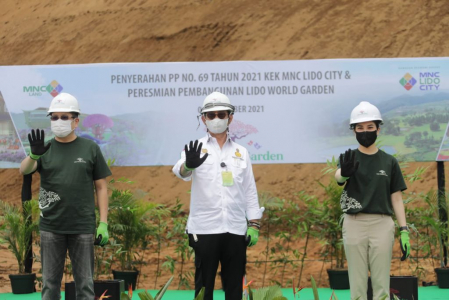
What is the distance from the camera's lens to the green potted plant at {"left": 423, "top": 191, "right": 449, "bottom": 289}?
7.56m

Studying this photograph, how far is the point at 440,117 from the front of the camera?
7902 mm

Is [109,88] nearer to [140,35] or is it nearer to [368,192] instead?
[368,192]

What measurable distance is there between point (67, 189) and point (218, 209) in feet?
3.43

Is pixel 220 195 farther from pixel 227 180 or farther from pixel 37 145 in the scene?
pixel 37 145

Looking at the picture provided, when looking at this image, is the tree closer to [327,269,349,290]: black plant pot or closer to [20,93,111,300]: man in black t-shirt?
[327,269,349,290]: black plant pot

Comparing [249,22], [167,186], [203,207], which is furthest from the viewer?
[249,22]

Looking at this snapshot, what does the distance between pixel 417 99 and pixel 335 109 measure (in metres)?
0.97

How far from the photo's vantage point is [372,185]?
15.2 feet

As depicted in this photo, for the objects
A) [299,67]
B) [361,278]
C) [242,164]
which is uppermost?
[299,67]

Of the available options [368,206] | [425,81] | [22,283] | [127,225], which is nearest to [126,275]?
[127,225]

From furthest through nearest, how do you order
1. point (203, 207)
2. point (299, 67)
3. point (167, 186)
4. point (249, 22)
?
point (249, 22) < point (167, 186) < point (299, 67) < point (203, 207)

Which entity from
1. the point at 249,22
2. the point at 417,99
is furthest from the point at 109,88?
the point at 249,22

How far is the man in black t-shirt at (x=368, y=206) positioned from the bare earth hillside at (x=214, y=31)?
13.5 meters

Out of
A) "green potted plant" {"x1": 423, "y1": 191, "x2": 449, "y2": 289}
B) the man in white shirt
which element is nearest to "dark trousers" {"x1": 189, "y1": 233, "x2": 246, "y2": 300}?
the man in white shirt
